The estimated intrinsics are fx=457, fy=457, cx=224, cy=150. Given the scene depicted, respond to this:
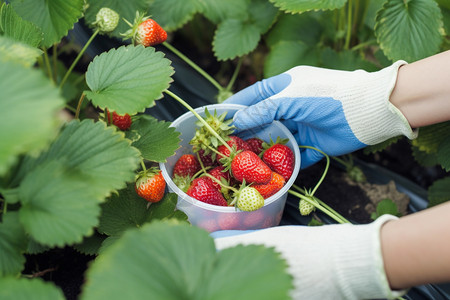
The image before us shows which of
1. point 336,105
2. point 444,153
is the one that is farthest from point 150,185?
point 444,153

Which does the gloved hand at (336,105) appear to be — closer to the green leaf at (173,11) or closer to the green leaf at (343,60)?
the green leaf at (343,60)

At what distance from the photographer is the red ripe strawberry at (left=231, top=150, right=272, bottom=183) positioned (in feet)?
2.67

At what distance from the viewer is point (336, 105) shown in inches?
36.3

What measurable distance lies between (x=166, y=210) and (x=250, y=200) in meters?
0.15

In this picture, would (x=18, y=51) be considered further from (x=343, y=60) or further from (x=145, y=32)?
(x=343, y=60)

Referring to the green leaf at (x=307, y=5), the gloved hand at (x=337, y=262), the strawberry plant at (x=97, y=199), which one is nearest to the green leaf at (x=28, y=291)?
the strawberry plant at (x=97, y=199)

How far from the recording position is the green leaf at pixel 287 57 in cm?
118

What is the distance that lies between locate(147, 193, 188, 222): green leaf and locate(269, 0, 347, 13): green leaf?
455 millimetres

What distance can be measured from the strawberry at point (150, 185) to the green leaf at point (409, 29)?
0.58 meters

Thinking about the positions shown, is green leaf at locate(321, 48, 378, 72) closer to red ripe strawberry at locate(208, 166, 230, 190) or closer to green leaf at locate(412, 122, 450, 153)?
green leaf at locate(412, 122, 450, 153)

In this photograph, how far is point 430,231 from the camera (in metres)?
0.64

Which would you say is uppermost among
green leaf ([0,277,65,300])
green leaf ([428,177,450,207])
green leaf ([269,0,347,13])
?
green leaf ([269,0,347,13])

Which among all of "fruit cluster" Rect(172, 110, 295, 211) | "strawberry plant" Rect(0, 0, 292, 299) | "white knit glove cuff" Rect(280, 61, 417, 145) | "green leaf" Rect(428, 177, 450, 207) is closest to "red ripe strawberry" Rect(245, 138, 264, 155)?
"fruit cluster" Rect(172, 110, 295, 211)

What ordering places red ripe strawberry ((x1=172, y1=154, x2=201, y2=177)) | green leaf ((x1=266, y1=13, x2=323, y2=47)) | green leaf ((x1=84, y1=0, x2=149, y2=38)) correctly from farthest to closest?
green leaf ((x1=266, y1=13, x2=323, y2=47)) → green leaf ((x1=84, y1=0, x2=149, y2=38)) → red ripe strawberry ((x1=172, y1=154, x2=201, y2=177))
